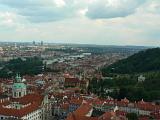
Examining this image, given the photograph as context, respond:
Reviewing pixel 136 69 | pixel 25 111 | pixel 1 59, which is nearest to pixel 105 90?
pixel 25 111

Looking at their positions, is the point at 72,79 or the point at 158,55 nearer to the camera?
the point at 72,79

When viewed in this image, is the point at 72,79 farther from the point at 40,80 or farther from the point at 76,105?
the point at 76,105

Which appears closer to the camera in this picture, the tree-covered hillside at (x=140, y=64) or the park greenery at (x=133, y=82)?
the park greenery at (x=133, y=82)

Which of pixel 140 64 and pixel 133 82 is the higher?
pixel 140 64

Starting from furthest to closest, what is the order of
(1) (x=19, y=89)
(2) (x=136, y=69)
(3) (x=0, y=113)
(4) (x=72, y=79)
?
(2) (x=136, y=69)
(4) (x=72, y=79)
(1) (x=19, y=89)
(3) (x=0, y=113)

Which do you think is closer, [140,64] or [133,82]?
[133,82]

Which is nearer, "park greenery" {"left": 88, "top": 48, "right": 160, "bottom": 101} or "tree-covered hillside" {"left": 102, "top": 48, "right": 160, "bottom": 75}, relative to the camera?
"park greenery" {"left": 88, "top": 48, "right": 160, "bottom": 101}

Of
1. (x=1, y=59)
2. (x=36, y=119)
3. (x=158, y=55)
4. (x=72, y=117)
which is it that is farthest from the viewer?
(x=1, y=59)
